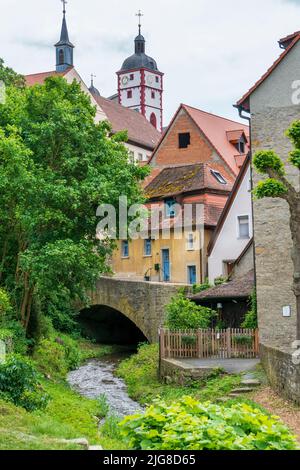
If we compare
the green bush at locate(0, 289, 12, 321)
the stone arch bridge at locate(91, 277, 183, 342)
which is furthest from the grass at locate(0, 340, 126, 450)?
the stone arch bridge at locate(91, 277, 183, 342)

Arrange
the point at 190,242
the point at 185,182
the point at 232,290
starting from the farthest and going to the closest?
the point at 185,182 < the point at 190,242 < the point at 232,290

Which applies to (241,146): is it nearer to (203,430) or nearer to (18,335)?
(18,335)

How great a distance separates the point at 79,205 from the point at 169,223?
55.7 ft

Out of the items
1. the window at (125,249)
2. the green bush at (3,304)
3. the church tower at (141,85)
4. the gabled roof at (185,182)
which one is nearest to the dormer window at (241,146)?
the gabled roof at (185,182)

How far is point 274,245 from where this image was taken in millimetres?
27375

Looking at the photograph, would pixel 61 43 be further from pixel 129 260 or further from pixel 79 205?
pixel 79 205

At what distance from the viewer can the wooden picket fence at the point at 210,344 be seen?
94.4 ft

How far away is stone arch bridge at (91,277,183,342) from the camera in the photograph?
3734 cm

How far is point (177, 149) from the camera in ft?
177

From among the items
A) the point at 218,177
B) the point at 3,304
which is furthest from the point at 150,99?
the point at 3,304

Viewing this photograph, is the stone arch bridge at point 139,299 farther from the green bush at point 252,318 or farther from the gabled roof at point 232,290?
the green bush at point 252,318

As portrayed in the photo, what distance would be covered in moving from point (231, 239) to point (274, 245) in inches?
528
